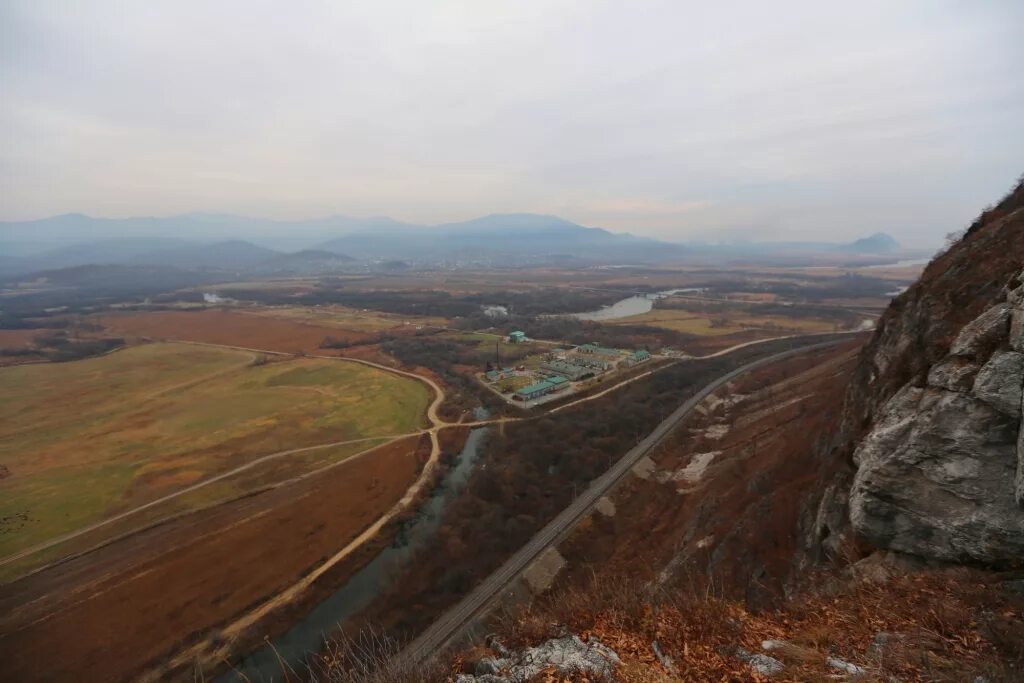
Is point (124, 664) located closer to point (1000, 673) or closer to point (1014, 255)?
point (1000, 673)

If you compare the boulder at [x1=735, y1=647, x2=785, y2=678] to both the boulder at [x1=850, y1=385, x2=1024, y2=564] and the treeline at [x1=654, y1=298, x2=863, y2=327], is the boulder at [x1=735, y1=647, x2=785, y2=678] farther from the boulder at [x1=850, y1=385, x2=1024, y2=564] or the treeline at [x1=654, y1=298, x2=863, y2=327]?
the treeline at [x1=654, y1=298, x2=863, y2=327]

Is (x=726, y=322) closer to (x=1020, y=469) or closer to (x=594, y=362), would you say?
(x=594, y=362)

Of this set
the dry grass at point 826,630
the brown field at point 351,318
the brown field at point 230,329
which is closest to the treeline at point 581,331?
the brown field at point 351,318

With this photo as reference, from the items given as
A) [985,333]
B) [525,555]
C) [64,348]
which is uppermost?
[985,333]

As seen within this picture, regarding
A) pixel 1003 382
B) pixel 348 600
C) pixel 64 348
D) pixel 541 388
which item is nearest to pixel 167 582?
pixel 348 600

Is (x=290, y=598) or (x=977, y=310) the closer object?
(x=977, y=310)

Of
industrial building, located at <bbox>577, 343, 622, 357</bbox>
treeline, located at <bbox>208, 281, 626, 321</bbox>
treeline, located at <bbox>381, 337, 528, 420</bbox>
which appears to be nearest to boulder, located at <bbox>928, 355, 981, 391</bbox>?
treeline, located at <bbox>381, 337, 528, 420</bbox>

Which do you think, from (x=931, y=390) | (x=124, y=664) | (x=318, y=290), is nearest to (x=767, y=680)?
(x=931, y=390)

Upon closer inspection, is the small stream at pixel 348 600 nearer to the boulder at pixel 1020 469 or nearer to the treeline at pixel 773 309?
the boulder at pixel 1020 469
